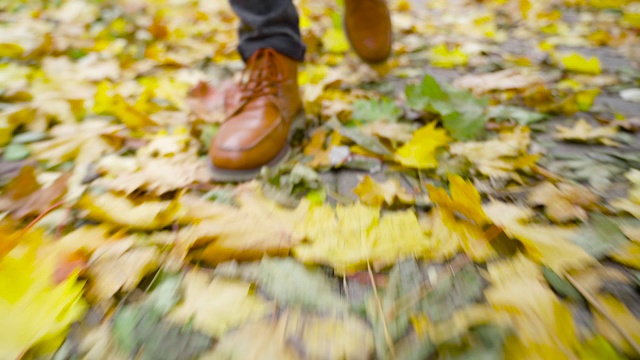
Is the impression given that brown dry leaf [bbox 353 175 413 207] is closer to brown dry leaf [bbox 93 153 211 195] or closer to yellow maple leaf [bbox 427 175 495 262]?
yellow maple leaf [bbox 427 175 495 262]

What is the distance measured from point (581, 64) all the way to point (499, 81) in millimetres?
269

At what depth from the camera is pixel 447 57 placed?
1263 millimetres

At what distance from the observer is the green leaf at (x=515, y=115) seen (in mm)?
822

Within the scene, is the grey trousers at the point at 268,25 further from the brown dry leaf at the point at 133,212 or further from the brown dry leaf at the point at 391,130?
the brown dry leaf at the point at 133,212

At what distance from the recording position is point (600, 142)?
0.73m

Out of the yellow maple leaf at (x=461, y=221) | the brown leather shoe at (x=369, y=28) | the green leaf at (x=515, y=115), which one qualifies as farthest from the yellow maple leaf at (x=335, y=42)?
the yellow maple leaf at (x=461, y=221)

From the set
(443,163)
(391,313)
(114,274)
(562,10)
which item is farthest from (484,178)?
(562,10)

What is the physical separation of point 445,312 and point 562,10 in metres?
1.86

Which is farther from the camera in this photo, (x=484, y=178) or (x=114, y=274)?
(x=484, y=178)

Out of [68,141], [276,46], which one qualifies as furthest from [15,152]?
[276,46]

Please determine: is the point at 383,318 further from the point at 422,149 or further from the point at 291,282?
the point at 422,149

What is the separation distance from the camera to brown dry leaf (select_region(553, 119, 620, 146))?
729 millimetres

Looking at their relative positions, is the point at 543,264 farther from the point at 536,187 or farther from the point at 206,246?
the point at 206,246

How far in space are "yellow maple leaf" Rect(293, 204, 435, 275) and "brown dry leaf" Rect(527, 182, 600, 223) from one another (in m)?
0.21
